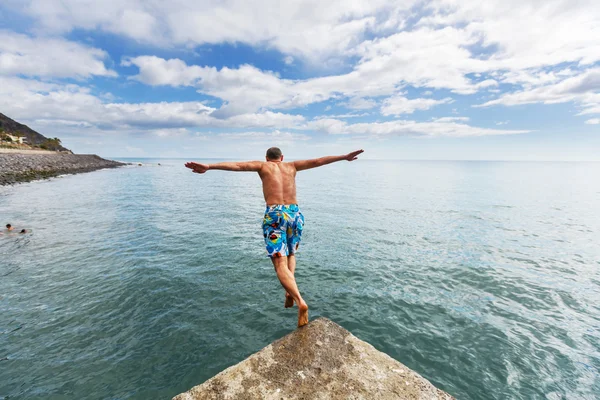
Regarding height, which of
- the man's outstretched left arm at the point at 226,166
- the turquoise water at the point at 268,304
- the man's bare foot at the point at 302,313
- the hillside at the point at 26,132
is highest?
the hillside at the point at 26,132

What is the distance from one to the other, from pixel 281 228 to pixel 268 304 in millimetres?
4905

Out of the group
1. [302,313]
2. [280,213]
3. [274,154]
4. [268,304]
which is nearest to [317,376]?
[302,313]

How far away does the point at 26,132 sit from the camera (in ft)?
563

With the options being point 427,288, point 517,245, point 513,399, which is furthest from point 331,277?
point 517,245

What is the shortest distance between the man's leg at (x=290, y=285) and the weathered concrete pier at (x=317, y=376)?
1.43ft

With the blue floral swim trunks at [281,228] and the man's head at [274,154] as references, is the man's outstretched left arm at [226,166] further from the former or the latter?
the blue floral swim trunks at [281,228]

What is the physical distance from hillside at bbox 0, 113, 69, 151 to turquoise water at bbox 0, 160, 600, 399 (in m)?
156

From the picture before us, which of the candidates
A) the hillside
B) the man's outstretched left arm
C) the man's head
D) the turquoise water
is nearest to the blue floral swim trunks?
the man's outstretched left arm

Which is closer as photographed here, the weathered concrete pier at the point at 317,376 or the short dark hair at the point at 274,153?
the weathered concrete pier at the point at 317,376

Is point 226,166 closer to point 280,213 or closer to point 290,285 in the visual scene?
point 280,213

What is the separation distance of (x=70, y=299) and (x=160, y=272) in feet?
10.5

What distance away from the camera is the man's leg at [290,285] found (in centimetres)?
536

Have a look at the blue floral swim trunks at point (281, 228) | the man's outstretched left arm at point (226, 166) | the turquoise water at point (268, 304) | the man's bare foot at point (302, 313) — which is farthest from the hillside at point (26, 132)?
the man's bare foot at point (302, 313)

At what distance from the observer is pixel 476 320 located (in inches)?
362
